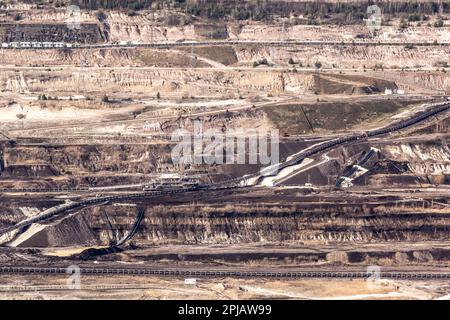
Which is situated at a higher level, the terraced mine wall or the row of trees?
Result: the row of trees

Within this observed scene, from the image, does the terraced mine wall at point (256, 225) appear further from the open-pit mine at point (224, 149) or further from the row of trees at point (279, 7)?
the row of trees at point (279, 7)

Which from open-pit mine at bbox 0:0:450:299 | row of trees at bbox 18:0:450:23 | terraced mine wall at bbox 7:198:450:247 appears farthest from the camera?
row of trees at bbox 18:0:450:23

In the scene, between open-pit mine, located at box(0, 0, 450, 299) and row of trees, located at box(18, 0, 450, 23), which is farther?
row of trees, located at box(18, 0, 450, 23)

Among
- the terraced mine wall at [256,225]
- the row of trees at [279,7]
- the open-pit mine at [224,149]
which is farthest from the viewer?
the row of trees at [279,7]

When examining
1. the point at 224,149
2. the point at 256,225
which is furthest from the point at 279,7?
the point at 256,225

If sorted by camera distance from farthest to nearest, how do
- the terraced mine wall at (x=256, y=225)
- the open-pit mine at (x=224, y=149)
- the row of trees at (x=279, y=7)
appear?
the row of trees at (x=279, y=7) → the terraced mine wall at (x=256, y=225) → the open-pit mine at (x=224, y=149)

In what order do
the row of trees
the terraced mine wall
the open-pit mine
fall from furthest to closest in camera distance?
the row of trees → the terraced mine wall → the open-pit mine

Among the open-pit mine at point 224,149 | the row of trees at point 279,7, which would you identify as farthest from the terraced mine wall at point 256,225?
the row of trees at point 279,7

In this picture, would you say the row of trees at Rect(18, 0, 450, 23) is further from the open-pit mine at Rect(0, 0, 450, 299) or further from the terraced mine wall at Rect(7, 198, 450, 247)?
the terraced mine wall at Rect(7, 198, 450, 247)

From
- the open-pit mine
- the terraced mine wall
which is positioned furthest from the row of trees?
the terraced mine wall
